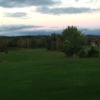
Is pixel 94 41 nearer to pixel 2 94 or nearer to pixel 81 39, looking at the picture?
pixel 81 39

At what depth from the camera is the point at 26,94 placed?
68.2 ft

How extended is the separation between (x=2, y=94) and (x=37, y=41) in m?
131

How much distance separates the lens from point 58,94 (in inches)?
807

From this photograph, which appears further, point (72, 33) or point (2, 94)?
point (72, 33)

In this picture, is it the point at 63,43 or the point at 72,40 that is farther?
the point at 72,40

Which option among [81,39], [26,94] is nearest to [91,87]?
[26,94]

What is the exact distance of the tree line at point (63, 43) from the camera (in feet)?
326

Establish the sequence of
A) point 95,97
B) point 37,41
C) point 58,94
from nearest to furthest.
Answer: point 95,97 < point 58,94 < point 37,41

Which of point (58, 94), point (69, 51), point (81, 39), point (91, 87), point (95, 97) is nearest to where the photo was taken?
point (95, 97)

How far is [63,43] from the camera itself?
351 ft

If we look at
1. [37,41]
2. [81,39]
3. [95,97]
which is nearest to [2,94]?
[95,97]

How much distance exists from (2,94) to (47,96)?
3019 millimetres

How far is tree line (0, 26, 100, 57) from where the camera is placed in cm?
9925

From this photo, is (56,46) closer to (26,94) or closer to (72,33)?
(72,33)
